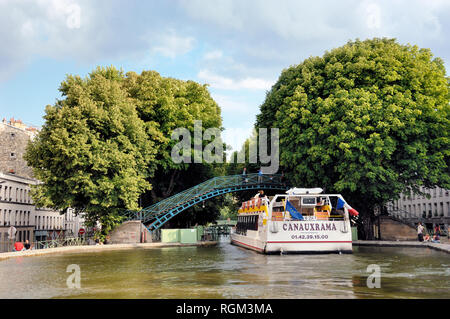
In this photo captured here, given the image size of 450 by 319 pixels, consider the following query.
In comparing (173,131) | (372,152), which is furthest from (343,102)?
(173,131)

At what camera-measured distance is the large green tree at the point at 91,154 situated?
1593 inches

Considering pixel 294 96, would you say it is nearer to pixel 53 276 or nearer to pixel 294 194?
→ pixel 294 194

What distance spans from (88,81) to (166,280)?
31486mm

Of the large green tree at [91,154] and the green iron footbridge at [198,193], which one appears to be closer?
the large green tree at [91,154]

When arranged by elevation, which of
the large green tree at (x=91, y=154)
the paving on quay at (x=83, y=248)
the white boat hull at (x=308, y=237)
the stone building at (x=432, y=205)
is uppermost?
the large green tree at (x=91, y=154)

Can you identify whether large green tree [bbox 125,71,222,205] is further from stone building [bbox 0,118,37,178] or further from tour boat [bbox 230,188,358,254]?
stone building [bbox 0,118,37,178]

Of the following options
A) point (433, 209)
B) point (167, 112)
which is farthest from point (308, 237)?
point (433, 209)

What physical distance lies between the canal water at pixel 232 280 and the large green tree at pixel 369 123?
13.5m

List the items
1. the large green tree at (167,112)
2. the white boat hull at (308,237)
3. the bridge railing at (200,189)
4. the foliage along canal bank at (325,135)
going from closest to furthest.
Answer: the white boat hull at (308,237), the foliage along canal bank at (325,135), the bridge railing at (200,189), the large green tree at (167,112)

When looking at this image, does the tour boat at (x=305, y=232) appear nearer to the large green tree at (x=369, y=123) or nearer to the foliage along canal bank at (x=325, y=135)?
the large green tree at (x=369, y=123)

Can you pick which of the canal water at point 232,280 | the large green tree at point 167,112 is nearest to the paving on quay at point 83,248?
the canal water at point 232,280

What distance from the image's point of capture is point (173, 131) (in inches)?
1956

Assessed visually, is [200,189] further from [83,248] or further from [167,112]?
[83,248]
